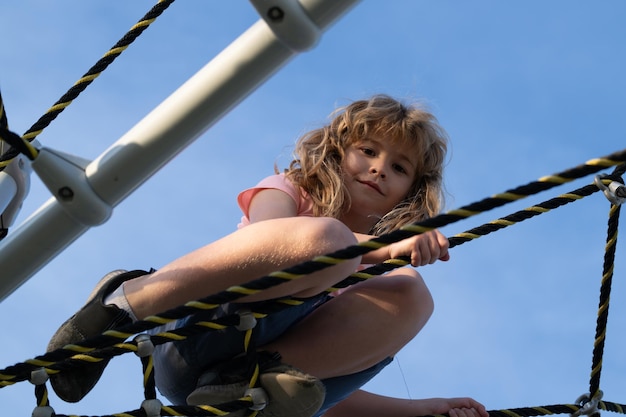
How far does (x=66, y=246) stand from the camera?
6.45 ft

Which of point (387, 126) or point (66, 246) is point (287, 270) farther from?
point (387, 126)

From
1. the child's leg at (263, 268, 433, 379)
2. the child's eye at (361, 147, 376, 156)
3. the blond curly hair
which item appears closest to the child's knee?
the child's leg at (263, 268, 433, 379)

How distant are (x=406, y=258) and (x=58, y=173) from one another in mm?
872

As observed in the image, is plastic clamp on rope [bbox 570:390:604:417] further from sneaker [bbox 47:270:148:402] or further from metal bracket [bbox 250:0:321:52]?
metal bracket [bbox 250:0:321:52]

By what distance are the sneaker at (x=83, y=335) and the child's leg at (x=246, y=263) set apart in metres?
0.05

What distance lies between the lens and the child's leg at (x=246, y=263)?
2.20m

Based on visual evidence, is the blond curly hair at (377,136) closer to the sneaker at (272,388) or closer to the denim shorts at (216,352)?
the denim shorts at (216,352)

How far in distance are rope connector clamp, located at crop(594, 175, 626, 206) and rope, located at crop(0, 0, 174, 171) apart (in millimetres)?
1200

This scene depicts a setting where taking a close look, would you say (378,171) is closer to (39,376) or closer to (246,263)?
(246,263)

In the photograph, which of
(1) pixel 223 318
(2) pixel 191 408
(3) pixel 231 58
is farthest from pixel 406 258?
(3) pixel 231 58

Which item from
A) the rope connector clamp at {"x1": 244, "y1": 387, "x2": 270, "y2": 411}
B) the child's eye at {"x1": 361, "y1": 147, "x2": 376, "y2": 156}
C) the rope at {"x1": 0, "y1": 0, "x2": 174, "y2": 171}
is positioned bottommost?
the rope connector clamp at {"x1": 244, "y1": 387, "x2": 270, "y2": 411}

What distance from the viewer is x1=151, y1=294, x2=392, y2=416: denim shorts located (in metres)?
2.41

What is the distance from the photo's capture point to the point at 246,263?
2199 millimetres

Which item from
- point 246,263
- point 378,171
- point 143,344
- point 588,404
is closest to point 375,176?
point 378,171
